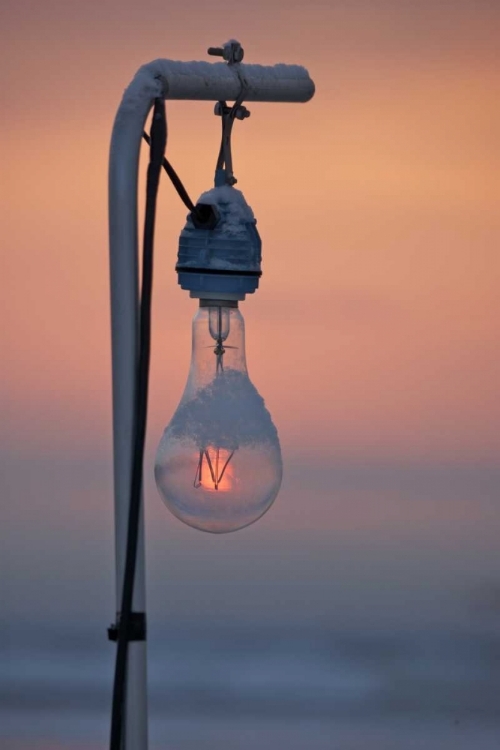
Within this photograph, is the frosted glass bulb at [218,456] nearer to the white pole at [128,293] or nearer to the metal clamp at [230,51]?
the white pole at [128,293]

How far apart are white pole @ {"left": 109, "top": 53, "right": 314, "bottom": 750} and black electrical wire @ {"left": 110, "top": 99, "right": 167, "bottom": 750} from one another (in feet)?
0.07

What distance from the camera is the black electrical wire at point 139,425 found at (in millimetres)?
2055

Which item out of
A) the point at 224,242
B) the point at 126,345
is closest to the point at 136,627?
the point at 126,345

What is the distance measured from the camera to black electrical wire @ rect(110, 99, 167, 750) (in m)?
2.05

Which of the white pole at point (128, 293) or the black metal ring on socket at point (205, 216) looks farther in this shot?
the black metal ring on socket at point (205, 216)

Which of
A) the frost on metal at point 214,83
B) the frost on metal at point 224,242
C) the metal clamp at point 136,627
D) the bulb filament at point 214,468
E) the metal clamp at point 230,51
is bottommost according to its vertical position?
the metal clamp at point 136,627

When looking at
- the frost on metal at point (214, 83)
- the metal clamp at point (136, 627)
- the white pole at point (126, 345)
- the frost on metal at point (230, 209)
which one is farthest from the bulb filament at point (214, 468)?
the frost on metal at point (214, 83)

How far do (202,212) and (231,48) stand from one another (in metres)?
0.29

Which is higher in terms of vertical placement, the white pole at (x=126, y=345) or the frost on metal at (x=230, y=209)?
the frost on metal at (x=230, y=209)

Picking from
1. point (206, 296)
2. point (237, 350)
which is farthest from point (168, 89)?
point (237, 350)

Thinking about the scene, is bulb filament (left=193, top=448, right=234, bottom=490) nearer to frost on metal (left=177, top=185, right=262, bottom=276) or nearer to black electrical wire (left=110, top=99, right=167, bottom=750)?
black electrical wire (left=110, top=99, right=167, bottom=750)

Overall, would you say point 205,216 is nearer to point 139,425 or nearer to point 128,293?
point 128,293

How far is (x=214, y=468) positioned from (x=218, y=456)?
0.02 m

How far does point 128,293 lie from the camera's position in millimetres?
2109
